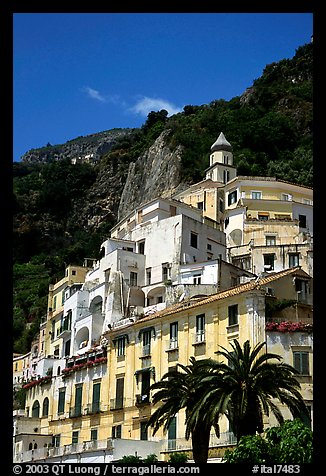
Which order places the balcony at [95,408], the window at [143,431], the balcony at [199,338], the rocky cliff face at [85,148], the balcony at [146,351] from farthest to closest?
the rocky cliff face at [85,148] → the balcony at [95,408] → the balcony at [146,351] → the window at [143,431] → the balcony at [199,338]

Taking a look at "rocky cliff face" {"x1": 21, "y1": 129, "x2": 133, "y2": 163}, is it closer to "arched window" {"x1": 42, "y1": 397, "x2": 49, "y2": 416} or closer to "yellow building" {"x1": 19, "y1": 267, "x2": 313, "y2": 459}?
"arched window" {"x1": 42, "y1": 397, "x2": 49, "y2": 416}

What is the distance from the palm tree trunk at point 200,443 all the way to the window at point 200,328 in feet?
25.2

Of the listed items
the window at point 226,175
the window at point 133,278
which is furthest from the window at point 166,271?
the window at point 226,175

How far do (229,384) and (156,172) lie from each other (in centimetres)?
6872

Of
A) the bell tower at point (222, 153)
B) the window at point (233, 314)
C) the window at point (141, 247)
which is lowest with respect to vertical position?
the window at point (233, 314)

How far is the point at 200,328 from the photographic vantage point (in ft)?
126

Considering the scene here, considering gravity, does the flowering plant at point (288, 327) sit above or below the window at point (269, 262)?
below

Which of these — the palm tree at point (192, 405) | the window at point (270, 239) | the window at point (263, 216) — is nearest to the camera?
the palm tree at point (192, 405)

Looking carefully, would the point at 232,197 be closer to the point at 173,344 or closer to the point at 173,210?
the point at 173,210

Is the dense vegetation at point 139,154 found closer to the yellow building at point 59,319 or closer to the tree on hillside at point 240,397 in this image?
the yellow building at point 59,319

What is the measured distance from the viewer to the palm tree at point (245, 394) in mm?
28875

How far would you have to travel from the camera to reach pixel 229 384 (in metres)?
29.5
